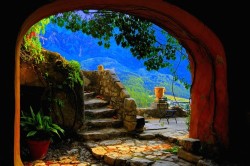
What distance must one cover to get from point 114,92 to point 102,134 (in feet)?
6.35

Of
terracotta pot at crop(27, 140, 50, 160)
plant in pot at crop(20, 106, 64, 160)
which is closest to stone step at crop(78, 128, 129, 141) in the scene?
plant in pot at crop(20, 106, 64, 160)

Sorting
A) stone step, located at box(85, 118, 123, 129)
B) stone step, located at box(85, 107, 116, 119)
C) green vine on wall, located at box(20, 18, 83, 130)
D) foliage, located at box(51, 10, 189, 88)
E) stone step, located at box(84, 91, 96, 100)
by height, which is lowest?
stone step, located at box(85, 118, 123, 129)

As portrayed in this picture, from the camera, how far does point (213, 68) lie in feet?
14.6

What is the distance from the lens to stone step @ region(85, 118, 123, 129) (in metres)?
7.52

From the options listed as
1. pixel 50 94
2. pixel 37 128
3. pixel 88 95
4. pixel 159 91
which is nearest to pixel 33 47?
pixel 50 94

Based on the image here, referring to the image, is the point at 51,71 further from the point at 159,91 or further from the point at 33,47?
the point at 159,91

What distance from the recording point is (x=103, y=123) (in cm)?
767

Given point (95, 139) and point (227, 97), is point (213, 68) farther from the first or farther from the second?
point (95, 139)

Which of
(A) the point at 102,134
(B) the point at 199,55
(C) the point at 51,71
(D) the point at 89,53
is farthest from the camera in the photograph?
(D) the point at 89,53

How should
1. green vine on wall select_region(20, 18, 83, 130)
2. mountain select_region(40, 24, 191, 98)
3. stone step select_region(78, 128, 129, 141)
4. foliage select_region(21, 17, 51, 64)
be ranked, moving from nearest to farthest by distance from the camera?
foliage select_region(21, 17, 51, 64) < green vine on wall select_region(20, 18, 83, 130) < stone step select_region(78, 128, 129, 141) < mountain select_region(40, 24, 191, 98)

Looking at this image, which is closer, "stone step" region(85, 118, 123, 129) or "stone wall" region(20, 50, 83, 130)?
"stone wall" region(20, 50, 83, 130)

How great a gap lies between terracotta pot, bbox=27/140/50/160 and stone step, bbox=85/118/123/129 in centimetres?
214

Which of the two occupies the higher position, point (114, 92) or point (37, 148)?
point (114, 92)

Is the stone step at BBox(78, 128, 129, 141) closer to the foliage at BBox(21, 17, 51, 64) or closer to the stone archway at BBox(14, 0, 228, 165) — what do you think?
the foliage at BBox(21, 17, 51, 64)
